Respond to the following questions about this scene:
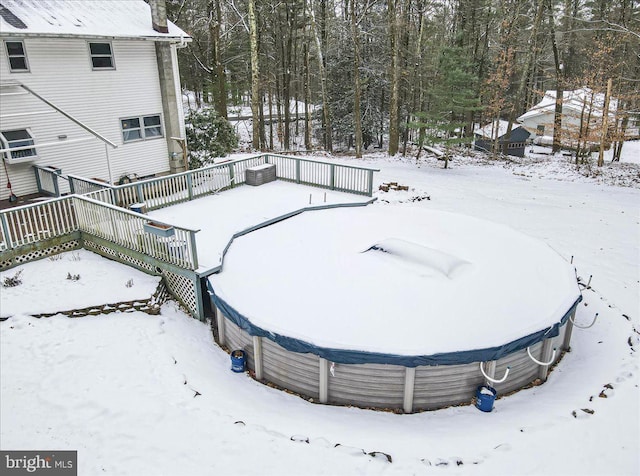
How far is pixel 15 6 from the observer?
1240cm

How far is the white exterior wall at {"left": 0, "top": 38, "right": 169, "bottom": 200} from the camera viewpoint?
40.5 feet

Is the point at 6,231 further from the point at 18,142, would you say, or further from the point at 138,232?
the point at 18,142

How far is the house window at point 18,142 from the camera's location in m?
12.1

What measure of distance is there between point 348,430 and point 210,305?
4.09m

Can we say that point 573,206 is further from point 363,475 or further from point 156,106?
point 156,106

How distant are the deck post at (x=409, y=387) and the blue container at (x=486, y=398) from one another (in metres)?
1.04

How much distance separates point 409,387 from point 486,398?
1.18 m

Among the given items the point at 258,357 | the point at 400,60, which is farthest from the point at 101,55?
the point at 400,60

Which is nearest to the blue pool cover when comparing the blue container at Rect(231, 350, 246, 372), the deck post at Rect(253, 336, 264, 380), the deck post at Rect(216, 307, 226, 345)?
the deck post at Rect(253, 336, 264, 380)

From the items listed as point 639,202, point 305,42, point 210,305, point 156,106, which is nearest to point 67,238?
point 210,305

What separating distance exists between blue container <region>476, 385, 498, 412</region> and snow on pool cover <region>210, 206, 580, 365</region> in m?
0.60

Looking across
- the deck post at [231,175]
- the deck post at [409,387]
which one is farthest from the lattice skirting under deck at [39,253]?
the deck post at [409,387]

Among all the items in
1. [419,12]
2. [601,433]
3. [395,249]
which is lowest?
[601,433]

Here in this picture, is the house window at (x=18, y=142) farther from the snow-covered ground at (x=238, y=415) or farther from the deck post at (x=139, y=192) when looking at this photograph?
the snow-covered ground at (x=238, y=415)
